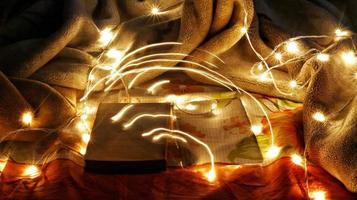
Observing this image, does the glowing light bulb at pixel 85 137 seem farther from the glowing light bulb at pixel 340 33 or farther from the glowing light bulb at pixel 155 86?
the glowing light bulb at pixel 340 33

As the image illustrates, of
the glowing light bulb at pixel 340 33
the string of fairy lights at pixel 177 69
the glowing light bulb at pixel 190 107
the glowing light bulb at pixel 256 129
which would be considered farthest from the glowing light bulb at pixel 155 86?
the glowing light bulb at pixel 340 33

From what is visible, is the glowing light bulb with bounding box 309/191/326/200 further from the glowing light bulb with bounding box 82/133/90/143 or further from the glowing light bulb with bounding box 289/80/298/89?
the glowing light bulb with bounding box 82/133/90/143

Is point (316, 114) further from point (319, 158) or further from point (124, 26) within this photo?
point (124, 26)

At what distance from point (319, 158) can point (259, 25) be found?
1.98 feet

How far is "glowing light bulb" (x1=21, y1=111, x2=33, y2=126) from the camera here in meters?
1.26

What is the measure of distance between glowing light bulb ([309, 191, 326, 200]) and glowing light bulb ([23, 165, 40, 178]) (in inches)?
27.7

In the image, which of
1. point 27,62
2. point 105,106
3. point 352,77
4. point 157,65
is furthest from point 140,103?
point 352,77

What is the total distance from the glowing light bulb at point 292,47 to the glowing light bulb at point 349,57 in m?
0.18

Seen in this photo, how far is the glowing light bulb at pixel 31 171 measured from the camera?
3.76ft

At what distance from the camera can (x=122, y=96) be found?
1438mm

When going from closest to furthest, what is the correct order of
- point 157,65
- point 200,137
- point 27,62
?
point 200,137 < point 27,62 < point 157,65

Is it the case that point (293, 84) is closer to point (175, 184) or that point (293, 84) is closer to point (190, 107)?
point (190, 107)

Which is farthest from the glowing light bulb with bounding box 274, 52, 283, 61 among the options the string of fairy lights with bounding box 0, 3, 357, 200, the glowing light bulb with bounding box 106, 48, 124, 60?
the glowing light bulb with bounding box 106, 48, 124, 60

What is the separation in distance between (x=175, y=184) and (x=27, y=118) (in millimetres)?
487
